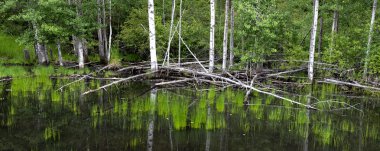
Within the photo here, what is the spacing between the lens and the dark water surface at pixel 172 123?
303 inches

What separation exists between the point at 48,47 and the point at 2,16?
20.2ft

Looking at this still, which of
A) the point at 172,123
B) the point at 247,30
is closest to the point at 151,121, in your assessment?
the point at 172,123

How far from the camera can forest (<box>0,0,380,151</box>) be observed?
819cm

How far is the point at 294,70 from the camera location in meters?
18.6

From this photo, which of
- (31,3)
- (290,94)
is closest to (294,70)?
(290,94)

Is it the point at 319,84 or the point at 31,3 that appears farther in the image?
the point at 31,3

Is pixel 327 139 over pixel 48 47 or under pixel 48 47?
under

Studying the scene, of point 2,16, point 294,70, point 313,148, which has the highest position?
point 2,16

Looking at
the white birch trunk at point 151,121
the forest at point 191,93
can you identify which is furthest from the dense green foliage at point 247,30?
the white birch trunk at point 151,121

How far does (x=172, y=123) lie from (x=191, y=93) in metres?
5.00

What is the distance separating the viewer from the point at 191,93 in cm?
1429

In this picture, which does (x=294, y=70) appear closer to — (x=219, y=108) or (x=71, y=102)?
(x=219, y=108)

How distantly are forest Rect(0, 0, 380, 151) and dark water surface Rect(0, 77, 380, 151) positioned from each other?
0.03m

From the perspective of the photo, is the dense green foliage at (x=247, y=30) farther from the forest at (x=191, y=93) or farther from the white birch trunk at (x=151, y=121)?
the white birch trunk at (x=151, y=121)
